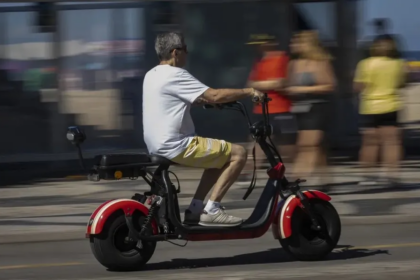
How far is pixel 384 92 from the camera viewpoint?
1123 centimetres

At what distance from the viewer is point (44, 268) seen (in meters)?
7.45

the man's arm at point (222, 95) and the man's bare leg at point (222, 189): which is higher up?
the man's arm at point (222, 95)

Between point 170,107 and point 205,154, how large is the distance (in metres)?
0.41

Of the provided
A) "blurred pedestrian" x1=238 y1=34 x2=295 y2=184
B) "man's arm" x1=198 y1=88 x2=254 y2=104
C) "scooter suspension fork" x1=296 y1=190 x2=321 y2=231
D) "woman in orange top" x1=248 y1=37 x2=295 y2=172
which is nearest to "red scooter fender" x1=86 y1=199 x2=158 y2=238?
"man's arm" x1=198 y1=88 x2=254 y2=104

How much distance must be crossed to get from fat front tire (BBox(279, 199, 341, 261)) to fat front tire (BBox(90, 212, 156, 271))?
104 centimetres

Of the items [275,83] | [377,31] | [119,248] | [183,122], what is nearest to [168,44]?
[183,122]

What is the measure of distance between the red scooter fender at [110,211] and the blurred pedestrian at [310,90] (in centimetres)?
396

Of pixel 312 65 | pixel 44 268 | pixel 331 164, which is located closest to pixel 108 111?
pixel 331 164

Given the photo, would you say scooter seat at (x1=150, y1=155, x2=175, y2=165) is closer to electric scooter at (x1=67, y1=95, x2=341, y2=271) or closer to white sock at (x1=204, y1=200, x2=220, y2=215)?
electric scooter at (x1=67, y1=95, x2=341, y2=271)

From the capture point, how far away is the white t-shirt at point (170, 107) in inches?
273

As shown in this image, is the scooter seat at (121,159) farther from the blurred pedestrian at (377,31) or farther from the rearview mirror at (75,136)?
the blurred pedestrian at (377,31)

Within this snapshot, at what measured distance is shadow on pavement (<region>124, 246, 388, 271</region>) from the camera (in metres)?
7.37

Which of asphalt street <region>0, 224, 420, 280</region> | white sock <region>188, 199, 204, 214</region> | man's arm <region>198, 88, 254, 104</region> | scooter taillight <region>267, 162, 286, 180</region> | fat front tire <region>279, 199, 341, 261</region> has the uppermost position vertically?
man's arm <region>198, 88, 254, 104</region>

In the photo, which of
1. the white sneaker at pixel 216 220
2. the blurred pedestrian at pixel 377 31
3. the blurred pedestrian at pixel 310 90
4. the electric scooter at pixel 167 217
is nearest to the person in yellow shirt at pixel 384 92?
the blurred pedestrian at pixel 310 90
